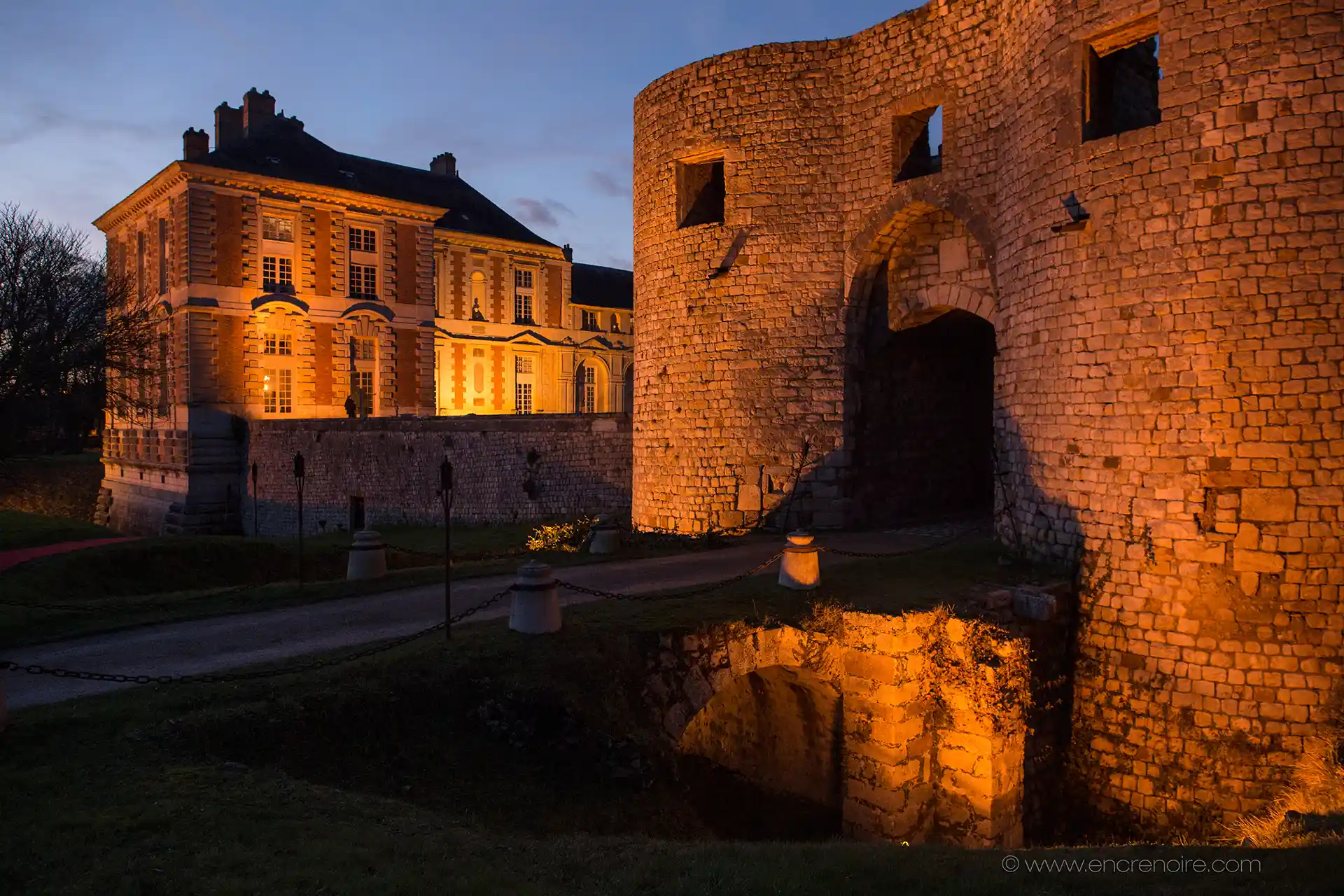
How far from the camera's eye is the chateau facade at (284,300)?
28031 mm

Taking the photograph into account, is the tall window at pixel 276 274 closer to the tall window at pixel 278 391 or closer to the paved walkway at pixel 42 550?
the tall window at pixel 278 391

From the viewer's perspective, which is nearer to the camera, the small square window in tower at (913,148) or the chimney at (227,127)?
the small square window in tower at (913,148)

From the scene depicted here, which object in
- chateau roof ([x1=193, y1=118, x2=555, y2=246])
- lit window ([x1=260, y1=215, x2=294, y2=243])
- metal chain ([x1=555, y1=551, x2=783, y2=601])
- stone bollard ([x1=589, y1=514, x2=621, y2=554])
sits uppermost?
chateau roof ([x1=193, y1=118, x2=555, y2=246])

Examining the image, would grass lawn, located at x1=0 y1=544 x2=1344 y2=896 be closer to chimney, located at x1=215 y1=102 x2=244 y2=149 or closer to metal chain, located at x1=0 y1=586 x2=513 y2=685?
metal chain, located at x1=0 y1=586 x2=513 y2=685

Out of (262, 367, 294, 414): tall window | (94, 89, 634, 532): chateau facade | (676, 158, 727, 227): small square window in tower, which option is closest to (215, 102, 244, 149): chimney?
(94, 89, 634, 532): chateau facade

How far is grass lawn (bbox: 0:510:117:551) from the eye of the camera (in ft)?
64.5

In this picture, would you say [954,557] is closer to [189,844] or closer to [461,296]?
[189,844]

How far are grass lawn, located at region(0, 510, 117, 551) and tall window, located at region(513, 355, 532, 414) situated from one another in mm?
18400

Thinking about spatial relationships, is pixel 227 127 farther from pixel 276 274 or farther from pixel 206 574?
pixel 206 574

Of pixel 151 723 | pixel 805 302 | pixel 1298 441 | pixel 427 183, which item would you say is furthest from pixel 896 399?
pixel 427 183

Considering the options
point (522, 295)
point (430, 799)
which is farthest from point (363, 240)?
point (430, 799)

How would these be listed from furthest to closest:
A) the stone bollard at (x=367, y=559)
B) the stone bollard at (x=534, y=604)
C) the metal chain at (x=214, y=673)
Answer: the stone bollard at (x=367, y=559), the stone bollard at (x=534, y=604), the metal chain at (x=214, y=673)

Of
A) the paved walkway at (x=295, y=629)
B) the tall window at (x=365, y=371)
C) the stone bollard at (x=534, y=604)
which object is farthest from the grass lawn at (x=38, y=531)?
the stone bollard at (x=534, y=604)

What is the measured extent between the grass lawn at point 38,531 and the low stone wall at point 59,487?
10.7 m
